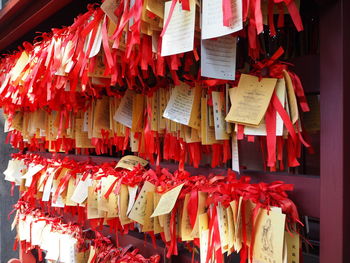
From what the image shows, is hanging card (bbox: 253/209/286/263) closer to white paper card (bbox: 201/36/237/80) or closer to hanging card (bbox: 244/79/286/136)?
hanging card (bbox: 244/79/286/136)

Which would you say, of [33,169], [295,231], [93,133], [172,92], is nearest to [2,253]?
[33,169]

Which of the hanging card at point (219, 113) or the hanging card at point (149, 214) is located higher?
the hanging card at point (219, 113)

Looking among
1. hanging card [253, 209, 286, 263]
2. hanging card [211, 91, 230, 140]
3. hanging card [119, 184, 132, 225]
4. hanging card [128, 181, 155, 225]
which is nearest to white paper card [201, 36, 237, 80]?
hanging card [211, 91, 230, 140]

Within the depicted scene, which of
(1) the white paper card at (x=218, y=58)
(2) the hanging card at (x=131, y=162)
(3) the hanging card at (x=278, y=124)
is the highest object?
(1) the white paper card at (x=218, y=58)

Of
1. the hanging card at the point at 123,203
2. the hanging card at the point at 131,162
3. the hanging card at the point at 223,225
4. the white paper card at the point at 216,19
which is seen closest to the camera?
the white paper card at the point at 216,19

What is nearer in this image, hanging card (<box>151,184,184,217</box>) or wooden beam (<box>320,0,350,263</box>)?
wooden beam (<box>320,0,350,263</box>)

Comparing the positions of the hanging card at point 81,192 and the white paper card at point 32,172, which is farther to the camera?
the white paper card at point 32,172

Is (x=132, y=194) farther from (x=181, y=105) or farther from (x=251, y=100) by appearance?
(x=251, y=100)

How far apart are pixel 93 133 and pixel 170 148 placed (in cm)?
45

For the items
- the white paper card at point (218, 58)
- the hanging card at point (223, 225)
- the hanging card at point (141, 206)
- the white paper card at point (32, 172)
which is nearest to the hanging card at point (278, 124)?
the white paper card at point (218, 58)

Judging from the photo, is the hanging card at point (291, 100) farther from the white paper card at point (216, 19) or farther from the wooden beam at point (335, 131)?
the white paper card at point (216, 19)

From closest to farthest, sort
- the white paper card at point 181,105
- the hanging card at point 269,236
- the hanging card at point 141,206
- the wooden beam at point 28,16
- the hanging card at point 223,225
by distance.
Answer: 1. the hanging card at point 269,236
2. the hanging card at point 223,225
3. the white paper card at point 181,105
4. the hanging card at point 141,206
5. the wooden beam at point 28,16

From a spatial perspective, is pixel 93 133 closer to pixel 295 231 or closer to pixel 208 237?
pixel 208 237
